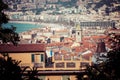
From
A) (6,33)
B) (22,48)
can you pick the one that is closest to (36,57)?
(22,48)

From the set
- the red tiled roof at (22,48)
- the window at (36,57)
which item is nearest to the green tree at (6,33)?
the red tiled roof at (22,48)

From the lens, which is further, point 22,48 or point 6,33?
point 22,48

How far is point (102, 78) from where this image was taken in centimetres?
461

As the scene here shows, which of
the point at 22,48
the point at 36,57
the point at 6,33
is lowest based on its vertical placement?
the point at 36,57

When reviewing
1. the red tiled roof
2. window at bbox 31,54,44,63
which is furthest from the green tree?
window at bbox 31,54,44,63

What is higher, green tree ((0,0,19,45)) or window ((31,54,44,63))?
green tree ((0,0,19,45))

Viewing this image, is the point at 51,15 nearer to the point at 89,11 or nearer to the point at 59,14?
the point at 59,14

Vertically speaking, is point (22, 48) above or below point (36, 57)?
above

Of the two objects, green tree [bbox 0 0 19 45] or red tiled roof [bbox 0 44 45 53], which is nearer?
green tree [bbox 0 0 19 45]

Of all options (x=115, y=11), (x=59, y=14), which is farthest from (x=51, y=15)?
(x=115, y=11)

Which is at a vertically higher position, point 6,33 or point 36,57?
point 6,33

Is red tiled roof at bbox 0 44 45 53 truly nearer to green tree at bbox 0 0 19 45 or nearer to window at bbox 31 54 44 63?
window at bbox 31 54 44 63

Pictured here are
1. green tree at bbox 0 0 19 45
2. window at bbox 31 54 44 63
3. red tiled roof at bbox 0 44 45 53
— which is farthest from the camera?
window at bbox 31 54 44 63

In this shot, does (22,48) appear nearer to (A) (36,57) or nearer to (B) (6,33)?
(A) (36,57)
